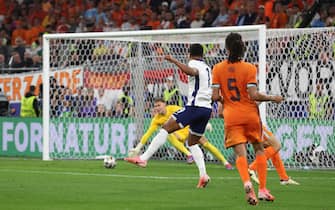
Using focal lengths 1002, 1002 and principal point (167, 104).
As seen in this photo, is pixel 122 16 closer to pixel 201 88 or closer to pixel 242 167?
pixel 201 88

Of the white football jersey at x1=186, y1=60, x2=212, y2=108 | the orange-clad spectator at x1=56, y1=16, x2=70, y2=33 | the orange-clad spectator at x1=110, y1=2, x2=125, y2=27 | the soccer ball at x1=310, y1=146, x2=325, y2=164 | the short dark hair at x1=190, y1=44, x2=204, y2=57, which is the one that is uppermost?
the orange-clad spectator at x1=110, y1=2, x2=125, y2=27

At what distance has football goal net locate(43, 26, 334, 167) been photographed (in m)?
19.9

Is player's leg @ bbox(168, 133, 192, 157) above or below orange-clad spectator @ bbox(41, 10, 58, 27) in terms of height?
below

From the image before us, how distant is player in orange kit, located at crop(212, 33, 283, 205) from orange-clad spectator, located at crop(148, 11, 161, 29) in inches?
634

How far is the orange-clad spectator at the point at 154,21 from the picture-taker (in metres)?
28.2

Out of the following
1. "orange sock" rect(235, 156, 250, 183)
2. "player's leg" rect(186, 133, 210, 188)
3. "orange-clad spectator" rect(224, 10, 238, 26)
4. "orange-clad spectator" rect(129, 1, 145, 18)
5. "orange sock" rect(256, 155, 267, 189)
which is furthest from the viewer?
"orange-clad spectator" rect(129, 1, 145, 18)

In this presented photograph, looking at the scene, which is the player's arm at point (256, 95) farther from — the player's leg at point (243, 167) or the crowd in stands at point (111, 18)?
the crowd in stands at point (111, 18)

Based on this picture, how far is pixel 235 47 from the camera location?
39.1 ft

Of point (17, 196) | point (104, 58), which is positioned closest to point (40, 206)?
point (17, 196)

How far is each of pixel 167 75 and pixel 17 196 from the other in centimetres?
1124

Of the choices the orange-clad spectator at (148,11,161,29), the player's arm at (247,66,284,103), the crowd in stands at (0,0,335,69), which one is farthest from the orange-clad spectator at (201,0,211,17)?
the player's arm at (247,66,284,103)

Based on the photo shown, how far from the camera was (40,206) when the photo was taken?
1107cm

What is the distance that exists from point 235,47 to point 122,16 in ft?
61.4

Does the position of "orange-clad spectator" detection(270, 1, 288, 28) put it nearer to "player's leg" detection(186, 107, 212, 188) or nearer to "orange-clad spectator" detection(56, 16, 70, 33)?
"orange-clad spectator" detection(56, 16, 70, 33)
